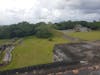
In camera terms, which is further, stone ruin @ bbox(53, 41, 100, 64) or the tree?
the tree

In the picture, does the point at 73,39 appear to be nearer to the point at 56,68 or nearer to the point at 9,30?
the point at 9,30

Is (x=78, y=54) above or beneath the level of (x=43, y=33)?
above

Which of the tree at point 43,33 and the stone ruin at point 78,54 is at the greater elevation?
the stone ruin at point 78,54

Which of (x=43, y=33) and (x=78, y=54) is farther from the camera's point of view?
(x=43, y=33)

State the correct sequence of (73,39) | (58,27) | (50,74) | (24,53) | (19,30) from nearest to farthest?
1. (50,74)
2. (24,53)
3. (73,39)
4. (19,30)
5. (58,27)

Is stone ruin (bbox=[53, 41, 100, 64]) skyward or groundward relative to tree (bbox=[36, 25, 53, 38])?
skyward

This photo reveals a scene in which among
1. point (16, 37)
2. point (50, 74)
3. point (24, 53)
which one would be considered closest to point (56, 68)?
point (50, 74)

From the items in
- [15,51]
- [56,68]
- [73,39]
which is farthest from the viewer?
[73,39]

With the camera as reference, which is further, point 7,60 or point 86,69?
point 7,60

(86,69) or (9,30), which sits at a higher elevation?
(86,69)

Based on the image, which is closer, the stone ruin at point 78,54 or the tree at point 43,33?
the stone ruin at point 78,54

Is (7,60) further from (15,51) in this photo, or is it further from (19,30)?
(19,30)
